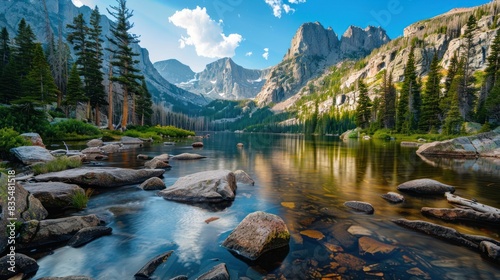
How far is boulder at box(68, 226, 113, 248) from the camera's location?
6.08m

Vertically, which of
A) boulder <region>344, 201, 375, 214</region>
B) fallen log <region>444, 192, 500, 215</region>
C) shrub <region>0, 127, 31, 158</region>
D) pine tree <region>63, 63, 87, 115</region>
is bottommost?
boulder <region>344, 201, 375, 214</region>

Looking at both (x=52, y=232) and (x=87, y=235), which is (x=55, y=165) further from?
(x=87, y=235)

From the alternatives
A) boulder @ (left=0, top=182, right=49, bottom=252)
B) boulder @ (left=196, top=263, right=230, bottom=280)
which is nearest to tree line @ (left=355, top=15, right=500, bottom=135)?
boulder @ (left=196, top=263, right=230, bottom=280)

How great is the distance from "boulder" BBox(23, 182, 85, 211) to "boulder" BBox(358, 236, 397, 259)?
1054 centimetres

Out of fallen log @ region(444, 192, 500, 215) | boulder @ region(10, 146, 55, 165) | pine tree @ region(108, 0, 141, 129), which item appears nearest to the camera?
fallen log @ region(444, 192, 500, 215)

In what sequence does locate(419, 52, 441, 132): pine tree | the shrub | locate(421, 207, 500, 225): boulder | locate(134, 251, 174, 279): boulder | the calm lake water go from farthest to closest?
locate(419, 52, 441, 132): pine tree → the shrub → locate(421, 207, 500, 225): boulder → the calm lake water → locate(134, 251, 174, 279): boulder

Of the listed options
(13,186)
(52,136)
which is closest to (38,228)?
(13,186)

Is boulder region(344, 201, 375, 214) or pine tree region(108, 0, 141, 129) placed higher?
pine tree region(108, 0, 141, 129)

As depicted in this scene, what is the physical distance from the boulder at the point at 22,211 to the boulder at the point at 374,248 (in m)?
9.09

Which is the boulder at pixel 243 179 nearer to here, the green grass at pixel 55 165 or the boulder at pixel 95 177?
the boulder at pixel 95 177

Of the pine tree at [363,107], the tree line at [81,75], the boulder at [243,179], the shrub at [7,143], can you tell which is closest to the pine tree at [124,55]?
the tree line at [81,75]

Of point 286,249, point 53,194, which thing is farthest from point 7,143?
point 286,249

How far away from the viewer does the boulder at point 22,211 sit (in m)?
5.44

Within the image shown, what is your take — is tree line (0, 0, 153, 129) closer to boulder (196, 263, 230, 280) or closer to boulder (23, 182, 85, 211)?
boulder (23, 182, 85, 211)
